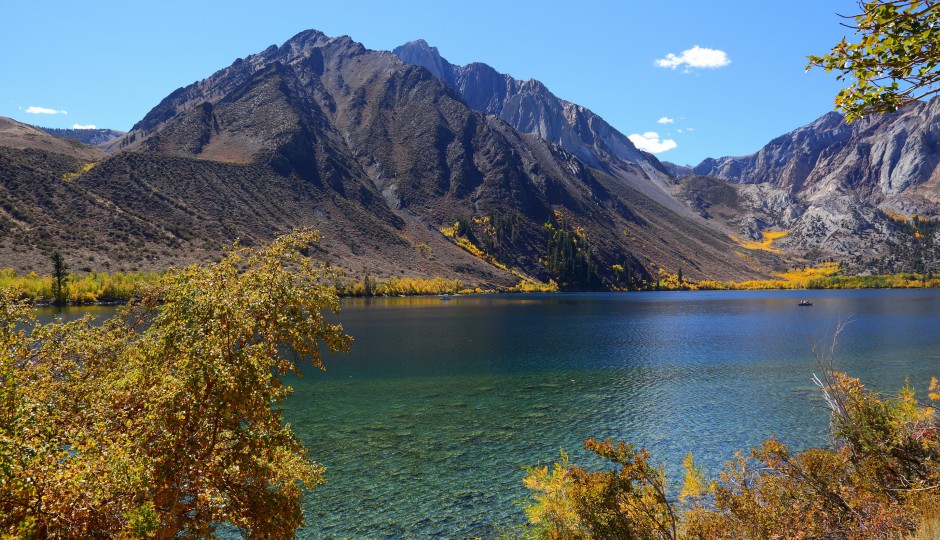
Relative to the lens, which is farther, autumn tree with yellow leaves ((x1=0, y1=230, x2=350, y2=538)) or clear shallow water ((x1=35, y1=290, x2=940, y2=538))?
clear shallow water ((x1=35, y1=290, x2=940, y2=538))

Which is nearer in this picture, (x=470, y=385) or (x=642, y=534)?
(x=642, y=534)

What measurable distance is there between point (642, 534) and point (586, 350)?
5695cm

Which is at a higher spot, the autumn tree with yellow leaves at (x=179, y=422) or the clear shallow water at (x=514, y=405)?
the autumn tree with yellow leaves at (x=179, y=422)

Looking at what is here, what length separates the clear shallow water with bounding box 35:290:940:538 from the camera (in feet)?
77.6

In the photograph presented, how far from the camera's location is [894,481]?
13.8m

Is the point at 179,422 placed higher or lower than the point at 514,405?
higher

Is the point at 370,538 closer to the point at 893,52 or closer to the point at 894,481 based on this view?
the point at 894,481

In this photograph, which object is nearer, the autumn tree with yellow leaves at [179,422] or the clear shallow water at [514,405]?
the autumn tree with yellow leaves at [179,422]

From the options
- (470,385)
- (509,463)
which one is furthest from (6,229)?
(509,463)

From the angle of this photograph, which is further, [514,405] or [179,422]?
[514,405]

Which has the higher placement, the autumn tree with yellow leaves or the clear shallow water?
the autumn tree with yellow leaves

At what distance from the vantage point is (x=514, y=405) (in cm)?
4047

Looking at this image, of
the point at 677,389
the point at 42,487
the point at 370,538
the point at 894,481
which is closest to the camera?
the point at 42,487

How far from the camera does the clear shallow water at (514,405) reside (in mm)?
23656
